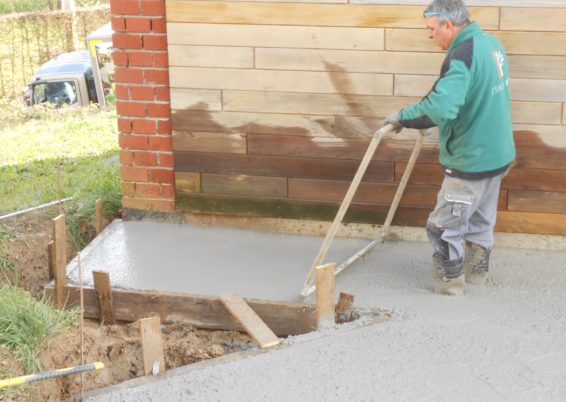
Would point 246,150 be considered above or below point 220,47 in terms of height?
below

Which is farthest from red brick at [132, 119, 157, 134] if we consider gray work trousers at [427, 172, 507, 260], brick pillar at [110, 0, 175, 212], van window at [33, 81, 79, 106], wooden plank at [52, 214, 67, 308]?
van window at [33, 81, 79, 106]

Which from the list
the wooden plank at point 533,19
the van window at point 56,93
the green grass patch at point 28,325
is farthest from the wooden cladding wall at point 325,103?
the van window at point 56,93

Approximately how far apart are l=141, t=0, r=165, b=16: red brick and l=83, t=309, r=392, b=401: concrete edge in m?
2.85

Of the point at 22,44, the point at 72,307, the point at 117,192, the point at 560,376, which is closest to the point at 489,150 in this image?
the point at 560,376

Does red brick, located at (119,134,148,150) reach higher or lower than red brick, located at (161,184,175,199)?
higher

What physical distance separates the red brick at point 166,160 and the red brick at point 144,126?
0.21 metres

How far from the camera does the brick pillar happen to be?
6305mm

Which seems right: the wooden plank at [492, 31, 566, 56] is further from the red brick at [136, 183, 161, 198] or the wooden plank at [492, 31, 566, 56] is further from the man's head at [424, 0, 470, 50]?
the red brick at [136, 183, 161, 198]

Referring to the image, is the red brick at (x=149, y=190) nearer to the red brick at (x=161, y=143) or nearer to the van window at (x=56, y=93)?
the red brick at (x=161, y=143)

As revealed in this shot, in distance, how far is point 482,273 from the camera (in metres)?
5.48

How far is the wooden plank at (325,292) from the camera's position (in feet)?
15.5

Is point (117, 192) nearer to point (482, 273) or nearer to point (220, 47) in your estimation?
point (220, 47)

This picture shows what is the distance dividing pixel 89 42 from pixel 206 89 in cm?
1021

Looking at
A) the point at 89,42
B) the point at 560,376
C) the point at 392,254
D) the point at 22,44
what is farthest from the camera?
the point at 22,44
